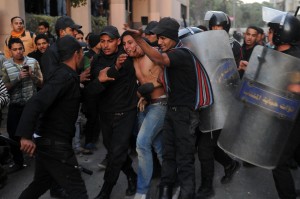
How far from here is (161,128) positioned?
4203mm

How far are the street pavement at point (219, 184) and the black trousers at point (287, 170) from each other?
2.14 feet

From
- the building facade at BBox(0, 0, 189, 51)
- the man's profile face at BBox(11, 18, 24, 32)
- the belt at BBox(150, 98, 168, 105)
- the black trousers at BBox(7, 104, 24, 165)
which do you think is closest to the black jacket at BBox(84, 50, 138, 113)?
the belt at BBox(150, 98, 168, 105)

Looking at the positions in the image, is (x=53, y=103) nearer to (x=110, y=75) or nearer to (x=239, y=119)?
(x=110, y=75)

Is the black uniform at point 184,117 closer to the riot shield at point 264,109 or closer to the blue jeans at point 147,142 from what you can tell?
the blue jeans at point 147,142

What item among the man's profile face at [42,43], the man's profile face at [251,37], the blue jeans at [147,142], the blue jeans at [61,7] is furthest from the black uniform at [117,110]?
the blue jeans at [61,7]

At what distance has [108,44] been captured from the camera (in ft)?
13.8

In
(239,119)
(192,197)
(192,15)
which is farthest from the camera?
(192,15)

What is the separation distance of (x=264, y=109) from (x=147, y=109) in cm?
130

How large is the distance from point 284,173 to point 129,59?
183 cm

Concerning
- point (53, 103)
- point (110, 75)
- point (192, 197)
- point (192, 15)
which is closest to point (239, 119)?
point (192, 197)

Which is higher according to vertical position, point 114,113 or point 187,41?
point 187,41

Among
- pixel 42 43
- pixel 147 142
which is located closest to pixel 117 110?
pixel 147 142

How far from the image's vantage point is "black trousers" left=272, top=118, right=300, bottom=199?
3605mm

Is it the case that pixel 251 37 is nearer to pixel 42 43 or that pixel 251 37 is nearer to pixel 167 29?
pixel 167 29
